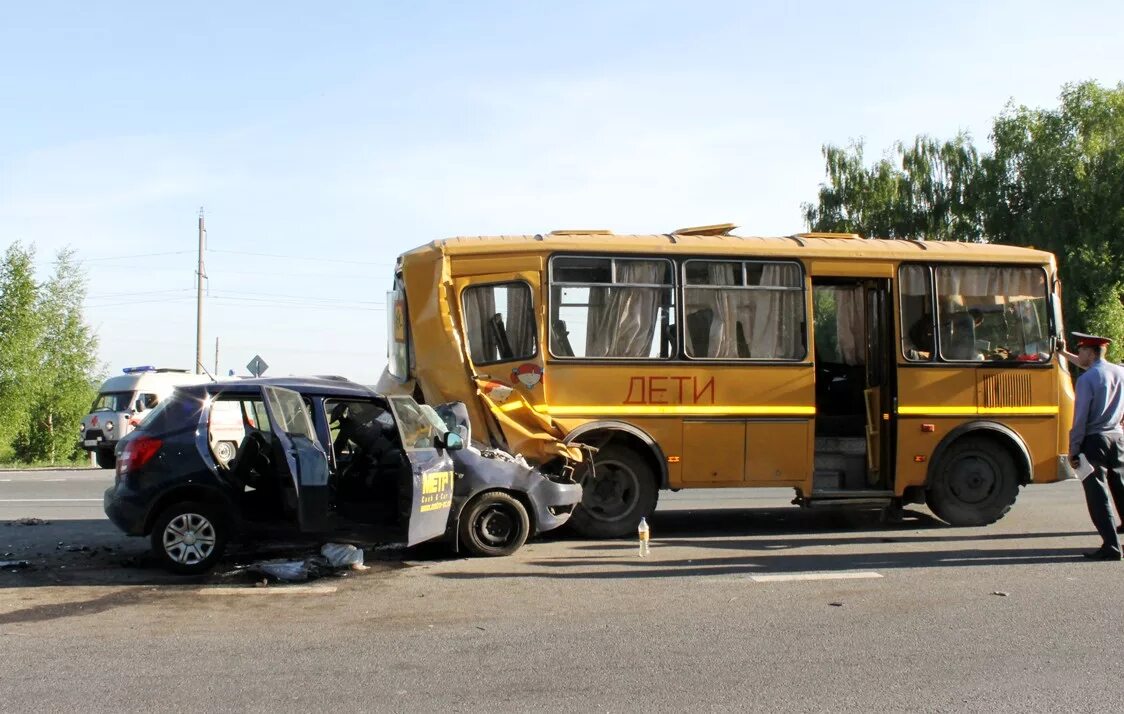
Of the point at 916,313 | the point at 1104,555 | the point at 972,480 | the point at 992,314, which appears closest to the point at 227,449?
the point at 916,313

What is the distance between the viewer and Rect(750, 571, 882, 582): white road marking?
820 centimetres

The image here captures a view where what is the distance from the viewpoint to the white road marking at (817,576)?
820 cm

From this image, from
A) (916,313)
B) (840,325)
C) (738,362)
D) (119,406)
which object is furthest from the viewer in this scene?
(119,406)

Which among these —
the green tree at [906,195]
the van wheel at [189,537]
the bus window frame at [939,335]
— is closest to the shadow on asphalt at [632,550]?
the van wheel at [189,537]

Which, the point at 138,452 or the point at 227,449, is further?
the point at 227,449

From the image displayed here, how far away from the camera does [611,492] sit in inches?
414

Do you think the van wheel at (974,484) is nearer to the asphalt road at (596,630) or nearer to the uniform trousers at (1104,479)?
the asphalt road at (596,630)

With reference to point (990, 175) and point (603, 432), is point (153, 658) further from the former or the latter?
point (990, 175)

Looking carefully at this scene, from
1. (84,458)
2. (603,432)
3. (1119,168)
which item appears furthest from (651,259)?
(1119,168)

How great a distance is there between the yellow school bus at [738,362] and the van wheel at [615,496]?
2cm

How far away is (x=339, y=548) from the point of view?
8.75 meters

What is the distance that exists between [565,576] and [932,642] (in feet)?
10.1

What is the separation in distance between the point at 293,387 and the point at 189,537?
1441mm

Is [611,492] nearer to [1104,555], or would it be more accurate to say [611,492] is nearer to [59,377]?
[1104,555]
